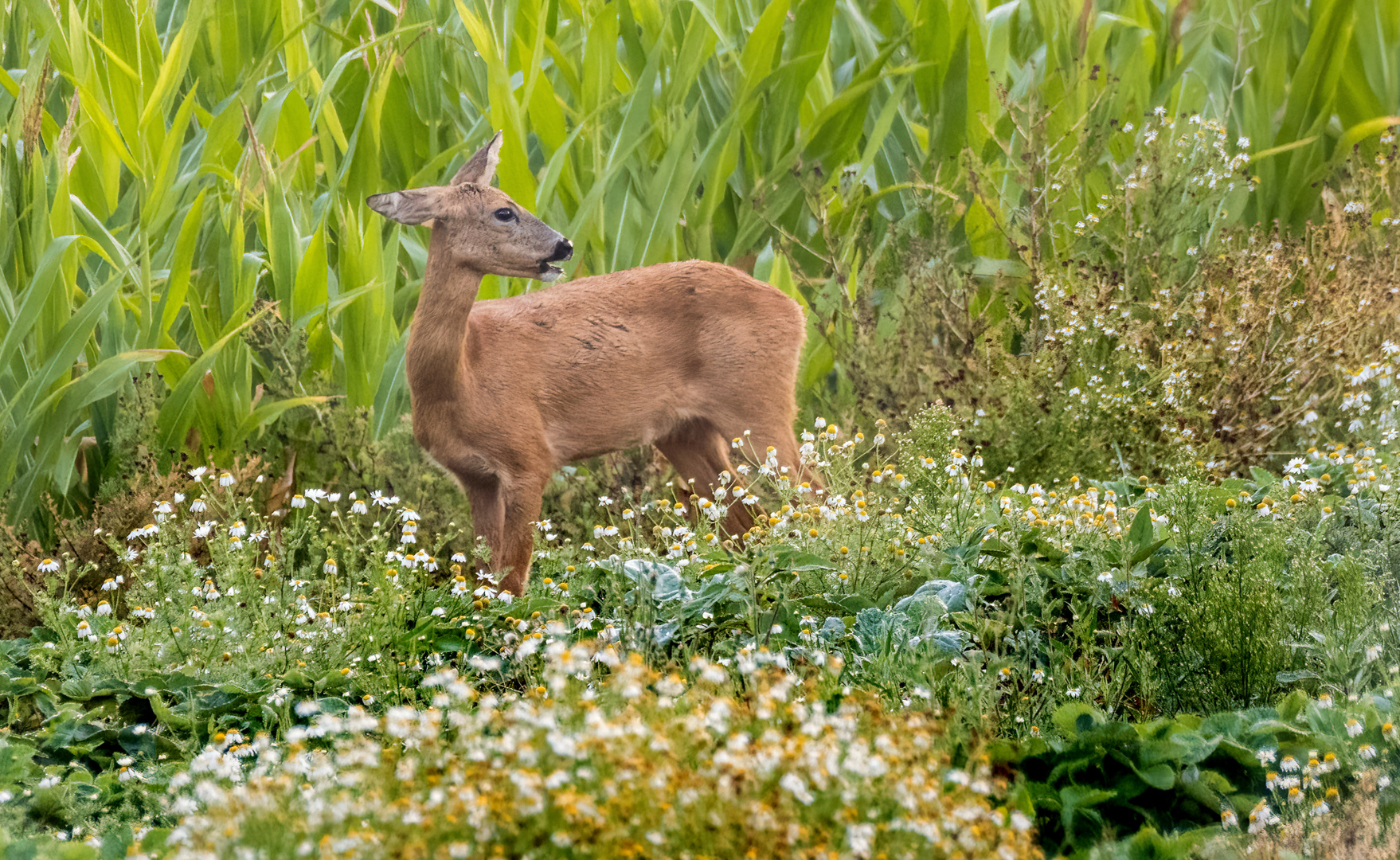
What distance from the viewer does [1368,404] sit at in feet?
18.8

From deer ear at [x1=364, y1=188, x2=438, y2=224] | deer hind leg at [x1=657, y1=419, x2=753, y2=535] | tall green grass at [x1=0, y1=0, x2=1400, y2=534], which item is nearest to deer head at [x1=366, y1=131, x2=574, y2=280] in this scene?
deer ear at [x1=364, y1=188, x2=438, y2=224]

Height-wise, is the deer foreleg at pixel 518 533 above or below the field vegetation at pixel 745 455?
below

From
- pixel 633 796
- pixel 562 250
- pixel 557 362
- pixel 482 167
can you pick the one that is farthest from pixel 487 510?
pixel 633 796

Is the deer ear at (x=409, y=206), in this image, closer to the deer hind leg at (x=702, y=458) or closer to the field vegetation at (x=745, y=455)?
the field vegetation at (x=745, y=455)

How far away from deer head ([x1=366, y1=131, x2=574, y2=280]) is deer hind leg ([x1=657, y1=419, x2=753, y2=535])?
125 cm

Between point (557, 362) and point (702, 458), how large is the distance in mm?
921

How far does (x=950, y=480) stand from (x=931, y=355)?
2375 mm

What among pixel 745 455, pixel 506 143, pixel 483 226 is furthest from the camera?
pixel 506 143

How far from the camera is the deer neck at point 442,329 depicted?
4.88m

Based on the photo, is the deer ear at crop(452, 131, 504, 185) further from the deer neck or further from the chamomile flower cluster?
the chamomile flower cluster

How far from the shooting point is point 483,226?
4840 millimetres

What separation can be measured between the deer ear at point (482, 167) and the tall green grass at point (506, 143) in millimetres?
927

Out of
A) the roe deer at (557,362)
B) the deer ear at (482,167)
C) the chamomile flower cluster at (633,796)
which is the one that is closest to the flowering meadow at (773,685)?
the chamomile flower cluster at (633,796)

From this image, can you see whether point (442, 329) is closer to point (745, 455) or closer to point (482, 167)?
point (482, 167)
